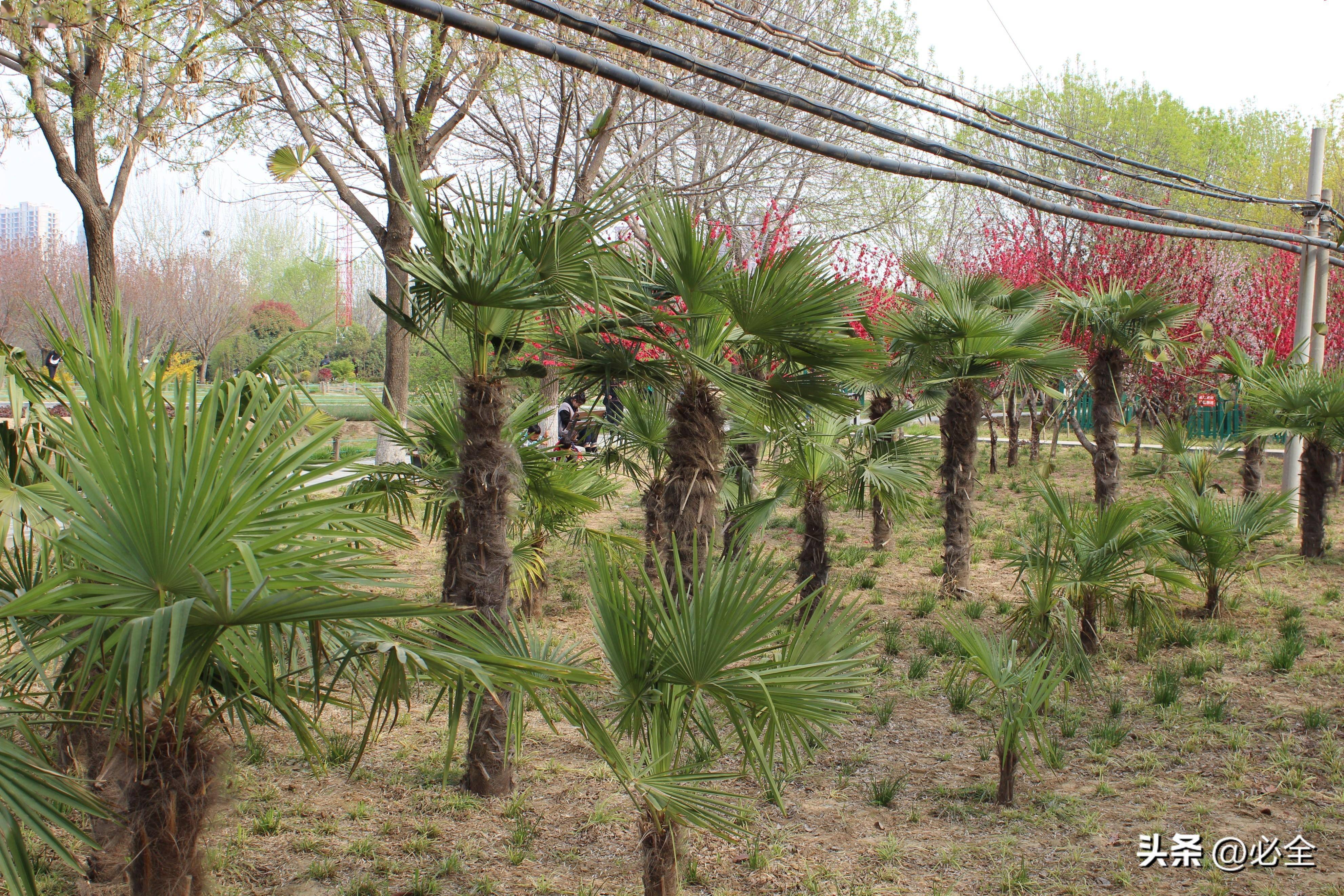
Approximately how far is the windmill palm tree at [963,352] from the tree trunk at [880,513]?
3.03 ft

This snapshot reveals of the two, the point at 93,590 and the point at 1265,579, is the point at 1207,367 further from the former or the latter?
the point at 93,590

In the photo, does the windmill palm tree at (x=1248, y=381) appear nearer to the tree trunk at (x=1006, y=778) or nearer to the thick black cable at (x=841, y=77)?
the thick black cable at (x=841, y=77)

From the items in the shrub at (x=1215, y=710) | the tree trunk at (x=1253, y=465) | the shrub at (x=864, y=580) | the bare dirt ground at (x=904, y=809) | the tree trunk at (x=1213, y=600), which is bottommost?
the bare dirt ground at (x=904, y=809)

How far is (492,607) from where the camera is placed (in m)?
4.54

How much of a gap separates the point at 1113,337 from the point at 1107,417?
0.95 meters

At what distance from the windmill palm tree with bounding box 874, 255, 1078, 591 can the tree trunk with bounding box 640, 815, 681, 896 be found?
5.88 m

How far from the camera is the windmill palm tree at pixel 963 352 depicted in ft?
27.7

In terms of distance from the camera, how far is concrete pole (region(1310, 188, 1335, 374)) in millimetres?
11070

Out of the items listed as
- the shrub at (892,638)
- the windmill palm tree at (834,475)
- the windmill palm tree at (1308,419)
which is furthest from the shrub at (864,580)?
the windmill palm tree at (1308,419)

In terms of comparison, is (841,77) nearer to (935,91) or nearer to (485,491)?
(935,91)

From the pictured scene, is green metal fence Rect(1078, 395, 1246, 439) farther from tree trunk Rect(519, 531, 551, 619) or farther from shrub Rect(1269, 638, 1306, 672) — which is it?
tree trunk Rect(519, 531, 551, 619)

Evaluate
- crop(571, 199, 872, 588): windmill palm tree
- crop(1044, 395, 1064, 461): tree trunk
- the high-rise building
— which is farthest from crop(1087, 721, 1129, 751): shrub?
the high-rise building

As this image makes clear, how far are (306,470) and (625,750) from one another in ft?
9.52

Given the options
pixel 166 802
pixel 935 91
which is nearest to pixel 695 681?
pixel 166 802
